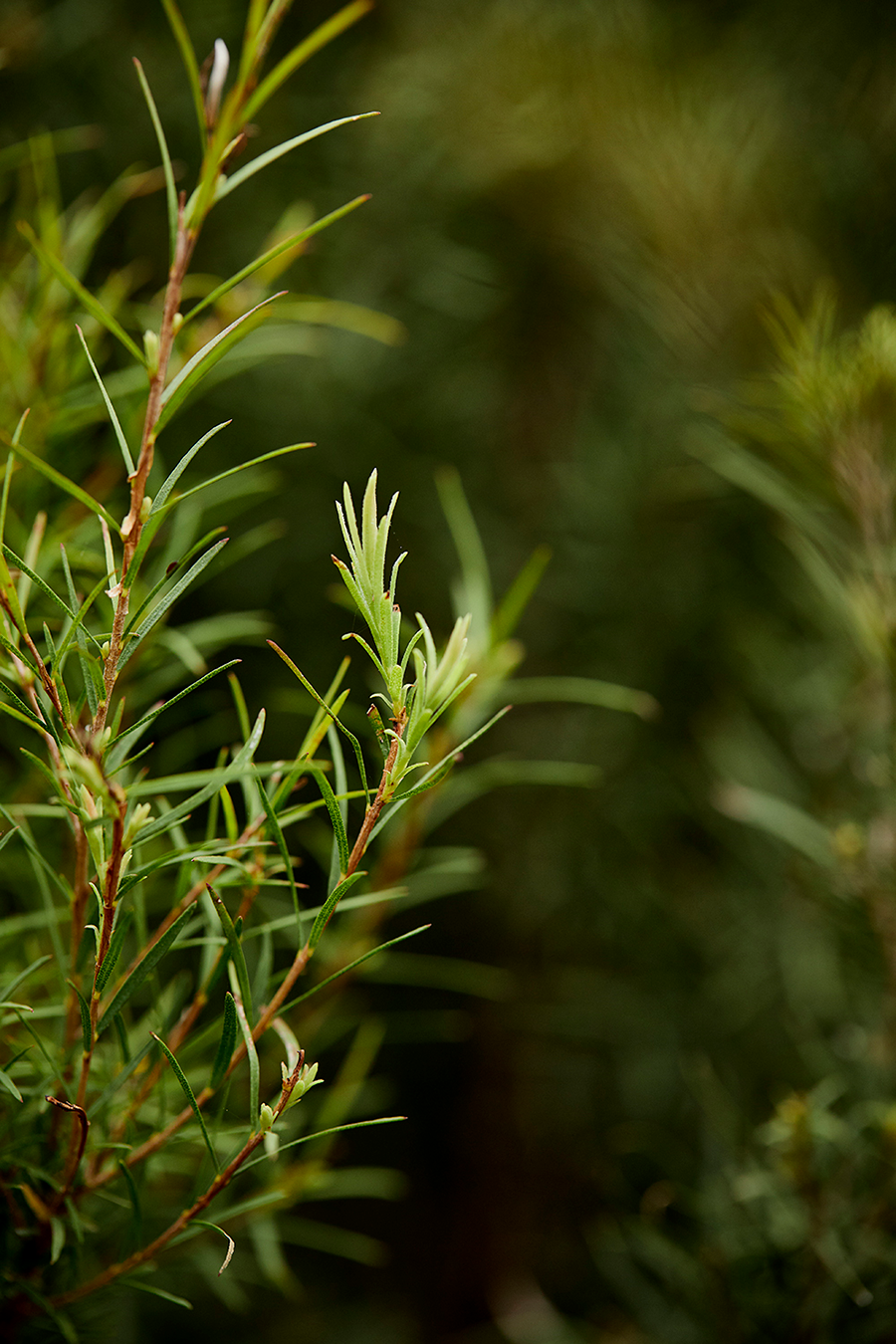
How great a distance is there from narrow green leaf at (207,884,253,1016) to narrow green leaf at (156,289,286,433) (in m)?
0.09

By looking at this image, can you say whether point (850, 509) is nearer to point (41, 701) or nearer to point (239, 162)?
point (41, 701)

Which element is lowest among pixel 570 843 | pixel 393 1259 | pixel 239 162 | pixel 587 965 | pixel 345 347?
pixel 393 1259

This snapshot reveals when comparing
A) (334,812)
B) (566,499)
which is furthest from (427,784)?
(566,499)

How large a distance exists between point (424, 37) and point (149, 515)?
68 cm

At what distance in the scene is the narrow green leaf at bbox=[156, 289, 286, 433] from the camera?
16cm

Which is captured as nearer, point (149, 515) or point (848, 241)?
point (149, 515)

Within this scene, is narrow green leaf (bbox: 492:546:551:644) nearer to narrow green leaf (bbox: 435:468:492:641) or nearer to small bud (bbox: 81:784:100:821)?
narrow green leaf (bbox: 435:468:492:641)

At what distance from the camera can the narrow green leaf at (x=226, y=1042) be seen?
18 cm

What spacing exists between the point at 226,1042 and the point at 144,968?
25 mm

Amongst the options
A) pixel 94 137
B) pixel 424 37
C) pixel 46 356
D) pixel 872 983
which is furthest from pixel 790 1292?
pixel 424 37

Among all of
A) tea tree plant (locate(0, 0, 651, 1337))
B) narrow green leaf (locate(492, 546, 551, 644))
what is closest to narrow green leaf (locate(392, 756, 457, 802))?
tea tree plant (locate(0, 0, 651, 1337))

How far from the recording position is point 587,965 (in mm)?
701

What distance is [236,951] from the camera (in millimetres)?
181

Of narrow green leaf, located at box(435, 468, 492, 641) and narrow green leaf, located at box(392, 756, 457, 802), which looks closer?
narrow green leaf, located at box(392, 756, 457, 802)
